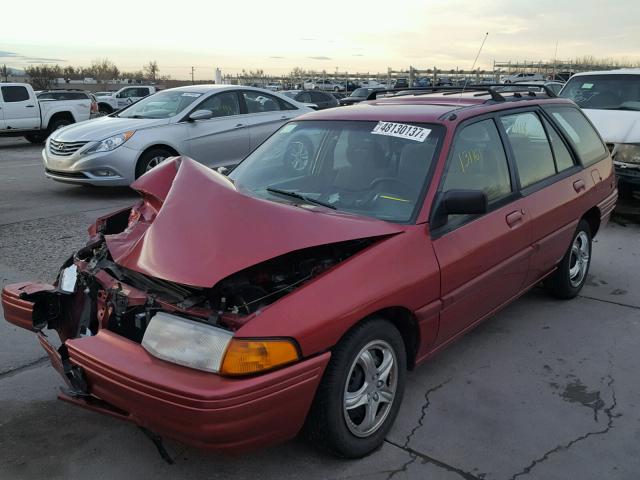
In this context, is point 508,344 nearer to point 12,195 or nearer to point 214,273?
point 214,273

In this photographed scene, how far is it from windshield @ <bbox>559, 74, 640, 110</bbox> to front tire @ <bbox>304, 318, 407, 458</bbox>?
7.24 meters

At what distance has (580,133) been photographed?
4.89m

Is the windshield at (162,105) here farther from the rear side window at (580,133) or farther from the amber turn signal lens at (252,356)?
the amber turn signal lens at (252,356)

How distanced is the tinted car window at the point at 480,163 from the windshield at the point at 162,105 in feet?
20.8

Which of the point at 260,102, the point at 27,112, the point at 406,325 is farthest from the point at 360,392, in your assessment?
the point at 27,112

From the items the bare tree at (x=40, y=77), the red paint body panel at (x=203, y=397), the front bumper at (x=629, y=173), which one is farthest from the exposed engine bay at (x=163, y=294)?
the bare tree at (x=40, y=77)

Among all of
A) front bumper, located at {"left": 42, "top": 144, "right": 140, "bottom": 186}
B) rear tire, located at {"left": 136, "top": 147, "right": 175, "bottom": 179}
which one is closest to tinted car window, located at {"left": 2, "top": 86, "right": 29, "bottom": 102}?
front bumper, located at {"left": 42, "top": 144, "right": 140, "bottom": 186}

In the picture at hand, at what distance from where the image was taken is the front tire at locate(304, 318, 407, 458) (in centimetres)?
251

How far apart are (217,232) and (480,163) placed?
5.99 ft

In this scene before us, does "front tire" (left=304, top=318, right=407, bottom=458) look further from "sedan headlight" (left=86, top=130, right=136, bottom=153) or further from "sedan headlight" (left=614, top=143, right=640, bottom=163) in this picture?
"sedan headlight" (left=86, top=130, right=136, bottom=153)

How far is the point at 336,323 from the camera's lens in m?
2.46

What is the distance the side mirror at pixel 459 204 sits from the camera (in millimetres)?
2926

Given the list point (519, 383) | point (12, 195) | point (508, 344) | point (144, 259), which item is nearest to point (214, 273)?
point (144, 259)

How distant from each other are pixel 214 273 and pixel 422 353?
50.8 inches
